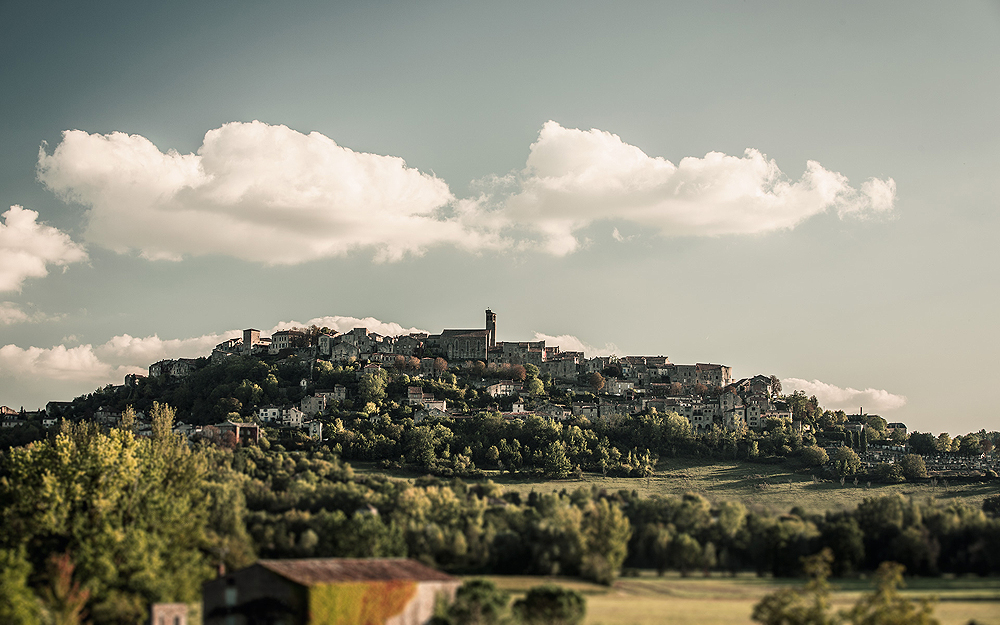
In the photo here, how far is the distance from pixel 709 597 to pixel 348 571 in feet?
48.9

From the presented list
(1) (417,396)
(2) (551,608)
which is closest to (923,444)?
(1) (417,396)

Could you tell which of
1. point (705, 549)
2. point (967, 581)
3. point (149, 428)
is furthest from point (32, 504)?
point (149, 428)

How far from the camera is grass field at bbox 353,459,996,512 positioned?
244ft

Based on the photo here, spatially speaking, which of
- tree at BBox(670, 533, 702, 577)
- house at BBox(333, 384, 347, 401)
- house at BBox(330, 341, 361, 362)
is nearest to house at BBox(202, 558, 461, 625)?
tree at BBox(670, 533, 702, 577)

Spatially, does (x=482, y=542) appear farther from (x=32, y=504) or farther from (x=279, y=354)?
(x=279, y=354)

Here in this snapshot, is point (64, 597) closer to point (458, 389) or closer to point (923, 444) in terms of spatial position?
point (458, 389)

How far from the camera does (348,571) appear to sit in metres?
36.3

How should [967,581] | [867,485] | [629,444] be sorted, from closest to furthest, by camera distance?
[967,581] → [867,485] → [629,444]

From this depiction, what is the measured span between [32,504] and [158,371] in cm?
8823

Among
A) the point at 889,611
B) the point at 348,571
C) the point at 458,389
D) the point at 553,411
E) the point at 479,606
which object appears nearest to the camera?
the point at 889,611

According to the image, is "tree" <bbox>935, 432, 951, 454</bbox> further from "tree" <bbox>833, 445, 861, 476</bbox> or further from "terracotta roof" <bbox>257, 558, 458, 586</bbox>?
"terracotta roof" <bbox>257, 558, 458, 586</bbox>

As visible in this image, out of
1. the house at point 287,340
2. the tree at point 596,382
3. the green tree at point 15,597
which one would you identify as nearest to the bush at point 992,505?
the tree at point 596,382

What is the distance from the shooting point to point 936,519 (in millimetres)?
48312

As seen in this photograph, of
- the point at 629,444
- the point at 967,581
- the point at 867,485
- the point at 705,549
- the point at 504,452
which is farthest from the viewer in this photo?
the point at 629,444
